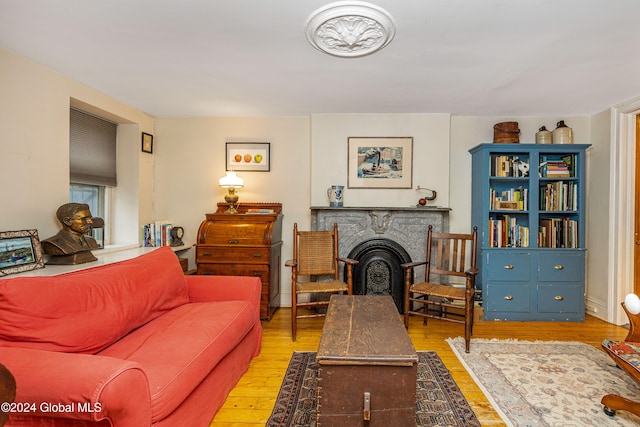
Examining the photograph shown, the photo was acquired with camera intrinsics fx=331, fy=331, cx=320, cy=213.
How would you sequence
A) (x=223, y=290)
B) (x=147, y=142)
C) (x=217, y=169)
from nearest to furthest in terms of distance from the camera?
(x=223, y=290)
(x=147, y=142)
(x=217, y=169)

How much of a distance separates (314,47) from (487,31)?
1.08 meters

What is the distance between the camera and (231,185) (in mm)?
3777

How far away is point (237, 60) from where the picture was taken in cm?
247

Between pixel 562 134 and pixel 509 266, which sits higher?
pixel 562 134

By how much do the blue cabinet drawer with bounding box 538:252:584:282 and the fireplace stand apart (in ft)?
3.44

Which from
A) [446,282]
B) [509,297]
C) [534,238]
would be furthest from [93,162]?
[534,238]

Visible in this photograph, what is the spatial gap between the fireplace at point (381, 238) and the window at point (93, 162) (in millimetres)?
2287

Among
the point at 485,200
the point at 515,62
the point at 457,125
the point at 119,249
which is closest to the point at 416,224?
the point at 485,200

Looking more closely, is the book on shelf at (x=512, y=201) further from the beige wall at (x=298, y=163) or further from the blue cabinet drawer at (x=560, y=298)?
the blue cabinet drawer at (x=560, y=298)

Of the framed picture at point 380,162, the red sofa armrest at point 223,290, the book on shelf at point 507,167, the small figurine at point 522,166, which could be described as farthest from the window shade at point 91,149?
the small figurine at point 522,166

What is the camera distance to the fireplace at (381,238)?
372 cm

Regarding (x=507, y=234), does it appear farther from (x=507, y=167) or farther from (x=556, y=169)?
(x=556, y=169)

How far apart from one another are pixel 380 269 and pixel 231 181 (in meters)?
1.96

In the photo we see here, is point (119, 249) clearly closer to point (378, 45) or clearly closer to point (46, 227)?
point (46, 227)
